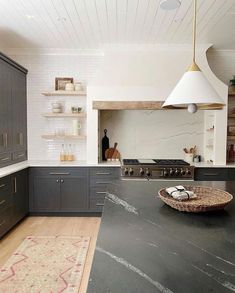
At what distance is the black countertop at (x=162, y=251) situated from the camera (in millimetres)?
862

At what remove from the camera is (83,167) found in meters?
4.35

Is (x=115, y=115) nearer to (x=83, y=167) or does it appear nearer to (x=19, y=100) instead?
(x=83, y=167)

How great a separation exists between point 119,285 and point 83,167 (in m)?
3.54

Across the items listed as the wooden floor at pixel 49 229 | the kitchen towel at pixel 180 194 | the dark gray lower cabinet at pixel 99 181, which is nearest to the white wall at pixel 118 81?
the dark gray lower cabinet at pixel 99 181

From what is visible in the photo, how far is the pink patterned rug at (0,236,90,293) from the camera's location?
2.44 m

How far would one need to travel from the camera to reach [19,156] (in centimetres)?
450

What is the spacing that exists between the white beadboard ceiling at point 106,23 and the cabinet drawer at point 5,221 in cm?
245

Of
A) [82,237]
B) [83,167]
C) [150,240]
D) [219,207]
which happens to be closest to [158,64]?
[83,167]

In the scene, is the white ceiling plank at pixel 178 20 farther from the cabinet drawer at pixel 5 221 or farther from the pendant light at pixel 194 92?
the cabinet drawer at pixel 5 221

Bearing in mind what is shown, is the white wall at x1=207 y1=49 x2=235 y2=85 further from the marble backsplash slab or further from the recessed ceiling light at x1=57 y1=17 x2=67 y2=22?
the recessed ceiling light at x1=57 y1=17 x2=67 y2=22

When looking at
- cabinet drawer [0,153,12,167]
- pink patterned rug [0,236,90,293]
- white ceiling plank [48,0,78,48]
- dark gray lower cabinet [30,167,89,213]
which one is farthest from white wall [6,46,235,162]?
pink patterned rug [0,236,90,293]

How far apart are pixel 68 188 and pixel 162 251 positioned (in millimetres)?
3416

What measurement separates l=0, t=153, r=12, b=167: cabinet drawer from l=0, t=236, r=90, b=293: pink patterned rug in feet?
3.56

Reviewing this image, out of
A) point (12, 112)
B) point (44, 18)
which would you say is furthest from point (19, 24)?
point (12, 112)
